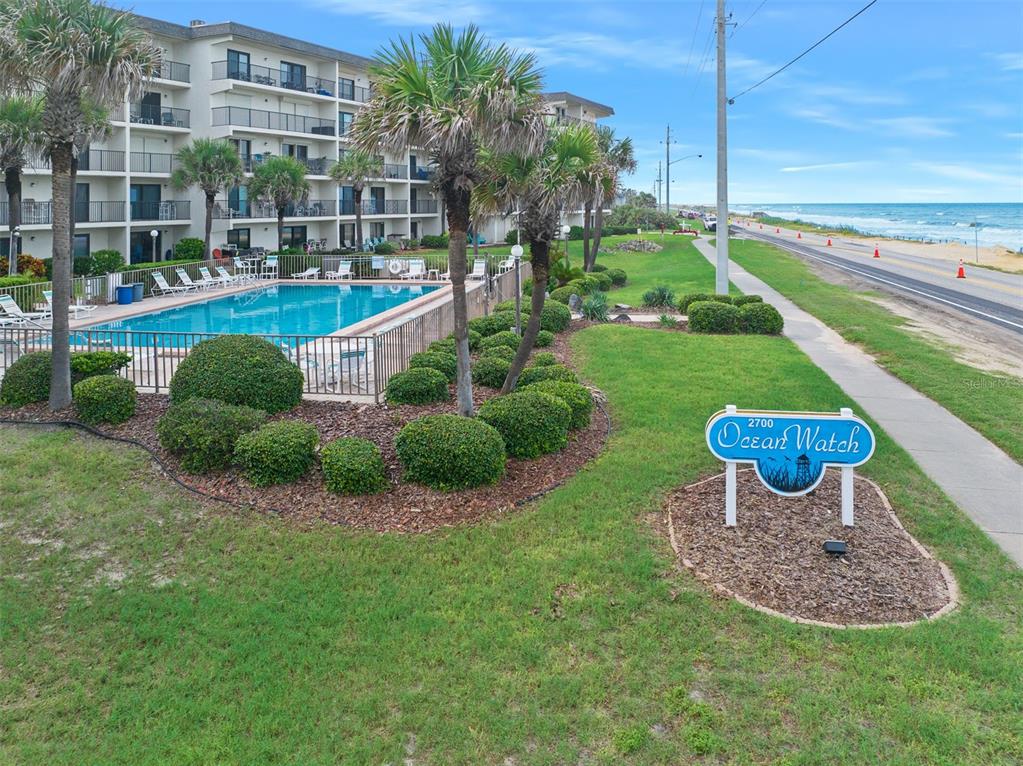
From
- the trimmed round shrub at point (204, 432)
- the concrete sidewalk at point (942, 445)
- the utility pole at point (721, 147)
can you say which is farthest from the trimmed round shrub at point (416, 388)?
the utility pole at point (721, 147)

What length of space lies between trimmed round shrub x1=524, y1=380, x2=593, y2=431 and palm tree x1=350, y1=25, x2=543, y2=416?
208 cm

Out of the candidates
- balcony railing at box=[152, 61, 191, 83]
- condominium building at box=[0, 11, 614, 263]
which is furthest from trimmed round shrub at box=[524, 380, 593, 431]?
balcony railing at box=[152, 61, 191, 83]

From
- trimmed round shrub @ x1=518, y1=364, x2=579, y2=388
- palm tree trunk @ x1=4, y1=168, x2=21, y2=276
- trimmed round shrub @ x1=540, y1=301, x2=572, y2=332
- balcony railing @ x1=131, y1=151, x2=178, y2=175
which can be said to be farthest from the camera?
balcony railing @ x1=131, y1=151, x2=178, y2=175

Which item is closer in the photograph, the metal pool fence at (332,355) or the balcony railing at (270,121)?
the metal pool fence at (332,355)

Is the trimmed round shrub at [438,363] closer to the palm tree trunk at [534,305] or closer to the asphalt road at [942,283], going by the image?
the palm tree trunk at [534,305]

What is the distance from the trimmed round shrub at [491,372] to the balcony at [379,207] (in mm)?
38144

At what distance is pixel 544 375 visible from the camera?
12.7 m

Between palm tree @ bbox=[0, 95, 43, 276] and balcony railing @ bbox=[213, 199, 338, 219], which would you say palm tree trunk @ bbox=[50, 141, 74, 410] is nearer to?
palm tree @ bbox=[0, 95, 43, 276]

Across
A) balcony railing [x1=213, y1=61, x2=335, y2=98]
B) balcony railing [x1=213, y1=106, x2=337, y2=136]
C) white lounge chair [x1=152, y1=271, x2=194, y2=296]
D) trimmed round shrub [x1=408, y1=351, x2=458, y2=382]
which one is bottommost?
trimmed round shrub [x1=408, y1=351, x2=458, y2=382]

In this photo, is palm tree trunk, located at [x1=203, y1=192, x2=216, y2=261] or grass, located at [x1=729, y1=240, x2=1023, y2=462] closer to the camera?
grass, located at [x1=729, y1=240, x2=1023, y2=462]

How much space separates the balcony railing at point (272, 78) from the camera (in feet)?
129

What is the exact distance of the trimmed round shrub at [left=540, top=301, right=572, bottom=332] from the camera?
19516 mm

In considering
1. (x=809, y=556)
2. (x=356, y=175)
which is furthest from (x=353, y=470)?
(x=356, y=175)

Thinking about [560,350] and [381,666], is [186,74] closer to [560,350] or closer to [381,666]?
[560,350]
